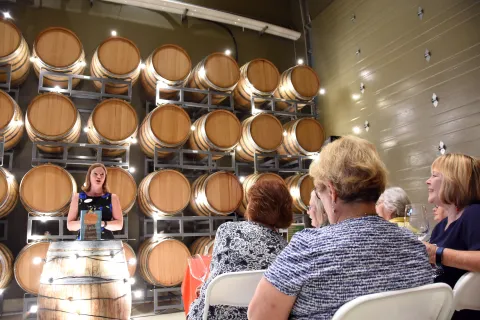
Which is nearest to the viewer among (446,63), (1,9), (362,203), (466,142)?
(362,203)

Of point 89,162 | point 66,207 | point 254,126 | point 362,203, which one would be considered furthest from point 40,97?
point 362,203

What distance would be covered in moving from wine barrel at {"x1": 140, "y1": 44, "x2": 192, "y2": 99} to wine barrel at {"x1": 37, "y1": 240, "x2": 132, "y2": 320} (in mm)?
3308

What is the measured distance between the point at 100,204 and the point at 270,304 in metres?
2.97

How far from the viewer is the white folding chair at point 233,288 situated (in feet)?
5.08

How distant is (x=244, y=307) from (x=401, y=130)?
4.17 metres

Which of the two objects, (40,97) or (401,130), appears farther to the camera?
(401,130)

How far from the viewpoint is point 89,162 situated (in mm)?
4953

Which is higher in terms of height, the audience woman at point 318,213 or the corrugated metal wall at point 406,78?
the corrugated metal wall at point 406,78

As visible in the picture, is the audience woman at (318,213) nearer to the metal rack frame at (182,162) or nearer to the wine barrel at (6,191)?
the metal rack frame at (182,162)

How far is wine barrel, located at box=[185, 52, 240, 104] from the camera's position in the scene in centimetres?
551

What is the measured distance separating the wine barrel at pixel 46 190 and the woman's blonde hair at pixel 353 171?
386 centimetres

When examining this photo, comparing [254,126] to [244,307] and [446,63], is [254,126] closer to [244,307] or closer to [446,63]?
[446,63]

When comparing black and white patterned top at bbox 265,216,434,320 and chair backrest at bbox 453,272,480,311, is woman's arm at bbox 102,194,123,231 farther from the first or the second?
chair backrest at bbox 453,272,480,311

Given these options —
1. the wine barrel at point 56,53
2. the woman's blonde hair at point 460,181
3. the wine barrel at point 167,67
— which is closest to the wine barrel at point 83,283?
the woman's blonde hair at point 460,181
